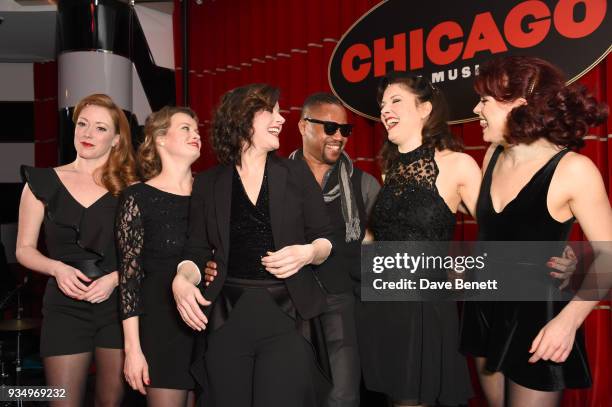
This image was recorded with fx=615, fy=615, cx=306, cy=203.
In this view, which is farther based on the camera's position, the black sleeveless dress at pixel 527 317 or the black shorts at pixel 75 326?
the black shorts at pixel 75 326

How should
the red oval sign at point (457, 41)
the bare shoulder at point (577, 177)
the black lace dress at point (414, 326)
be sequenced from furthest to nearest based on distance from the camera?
the red oval sign at point (457, 41) → the black lace dress at point (414, 326) → the bare shoulder at point (577, 177)

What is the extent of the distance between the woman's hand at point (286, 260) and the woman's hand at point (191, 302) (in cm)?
23

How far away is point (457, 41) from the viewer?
4.02 meters

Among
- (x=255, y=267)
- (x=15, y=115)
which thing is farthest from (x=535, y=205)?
(x=15, y=115)

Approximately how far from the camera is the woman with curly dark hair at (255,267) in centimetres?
185

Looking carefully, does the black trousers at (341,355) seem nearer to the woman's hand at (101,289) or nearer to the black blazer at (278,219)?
the black blazer at (278,219)

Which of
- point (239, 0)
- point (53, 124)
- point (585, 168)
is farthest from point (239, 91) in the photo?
point (53, 124)

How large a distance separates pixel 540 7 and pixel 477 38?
434mm

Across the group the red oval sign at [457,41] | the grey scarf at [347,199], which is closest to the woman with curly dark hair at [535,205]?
the grey scarf at [347,199]

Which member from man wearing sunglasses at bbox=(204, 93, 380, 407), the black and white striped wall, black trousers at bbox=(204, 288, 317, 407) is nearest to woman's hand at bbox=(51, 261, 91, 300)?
black trousers at bbox=(204, 288, 317, 407)

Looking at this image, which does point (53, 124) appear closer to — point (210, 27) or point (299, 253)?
point (210, 27)

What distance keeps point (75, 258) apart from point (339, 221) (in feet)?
3.73

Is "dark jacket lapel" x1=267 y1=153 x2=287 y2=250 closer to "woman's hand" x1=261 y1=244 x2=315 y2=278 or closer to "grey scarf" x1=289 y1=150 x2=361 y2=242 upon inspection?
"woman's hand" x1=261 y1=244 x2=315 y2=278

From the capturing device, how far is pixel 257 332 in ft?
6.10
